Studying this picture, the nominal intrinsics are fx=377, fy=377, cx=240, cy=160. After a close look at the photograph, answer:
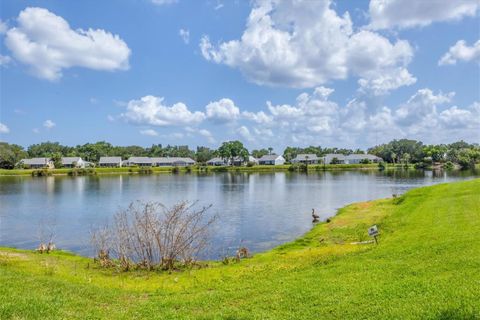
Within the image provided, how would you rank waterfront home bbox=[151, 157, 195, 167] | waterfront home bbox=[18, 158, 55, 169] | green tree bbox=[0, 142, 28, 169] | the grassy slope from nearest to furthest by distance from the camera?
1. the grassy slope
2. green tree bbox=[0, 142, 28, 169]
3. waterfront home bbox=[18, 158, 55, 169]
4. waterfront home bbox=[151, 157, 195, 167]

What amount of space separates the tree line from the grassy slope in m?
136

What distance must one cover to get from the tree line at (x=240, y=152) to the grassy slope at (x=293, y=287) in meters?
136

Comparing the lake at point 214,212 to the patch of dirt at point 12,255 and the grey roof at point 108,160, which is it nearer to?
the patch of dirt at point 12,255

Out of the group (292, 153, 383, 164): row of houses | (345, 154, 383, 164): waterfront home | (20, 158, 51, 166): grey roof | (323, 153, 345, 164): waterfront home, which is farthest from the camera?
(323, 153, 345, 164): waterfront home

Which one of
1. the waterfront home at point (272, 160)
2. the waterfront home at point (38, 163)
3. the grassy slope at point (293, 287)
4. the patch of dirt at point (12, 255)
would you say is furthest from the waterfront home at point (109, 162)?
the grassy slope at point (293, 287)

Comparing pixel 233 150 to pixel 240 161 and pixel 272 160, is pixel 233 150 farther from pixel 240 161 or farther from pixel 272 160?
pixel 272 160

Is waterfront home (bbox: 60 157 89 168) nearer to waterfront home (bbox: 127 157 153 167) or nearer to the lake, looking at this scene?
waterfront home (bbox: 127 157 153 167)

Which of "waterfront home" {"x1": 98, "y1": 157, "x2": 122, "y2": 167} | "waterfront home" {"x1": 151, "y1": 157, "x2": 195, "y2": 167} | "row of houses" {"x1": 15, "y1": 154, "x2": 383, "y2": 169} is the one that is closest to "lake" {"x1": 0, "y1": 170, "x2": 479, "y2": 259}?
"row of houses" {"x1": 15, "y1": 154, "x2": 383, "y2": 169}

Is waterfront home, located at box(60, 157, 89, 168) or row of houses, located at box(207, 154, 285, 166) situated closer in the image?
waterfront home, located at box(60, 157, 89, 168)

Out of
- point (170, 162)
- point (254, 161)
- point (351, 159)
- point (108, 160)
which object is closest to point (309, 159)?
point (351, 159)

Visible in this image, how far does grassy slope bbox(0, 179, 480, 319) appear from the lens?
941 centimetres

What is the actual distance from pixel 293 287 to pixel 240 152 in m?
145

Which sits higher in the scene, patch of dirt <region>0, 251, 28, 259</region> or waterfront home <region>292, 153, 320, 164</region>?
waterfront home <region>292, 153, 320, 164</region>

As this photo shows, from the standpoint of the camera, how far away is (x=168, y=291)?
43.7 ft
